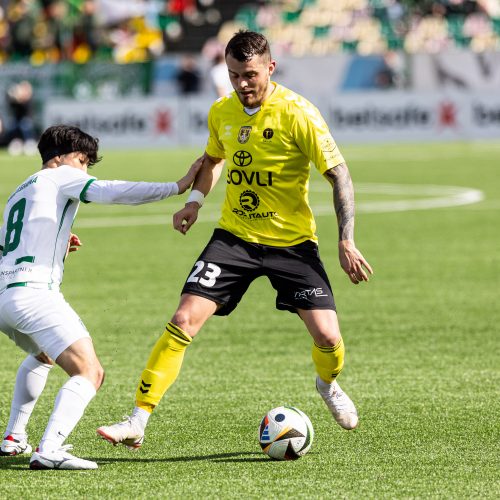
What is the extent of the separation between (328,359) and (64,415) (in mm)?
1628

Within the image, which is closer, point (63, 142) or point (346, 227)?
point (63, 142)

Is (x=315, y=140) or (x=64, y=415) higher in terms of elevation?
(x=315, y=140)

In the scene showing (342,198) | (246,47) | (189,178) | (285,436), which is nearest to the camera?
(285,436)

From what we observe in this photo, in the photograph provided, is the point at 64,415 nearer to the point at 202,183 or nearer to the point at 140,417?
the point at 140,417

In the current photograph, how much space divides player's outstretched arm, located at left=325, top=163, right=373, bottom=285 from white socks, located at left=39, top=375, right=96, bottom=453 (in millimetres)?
1568

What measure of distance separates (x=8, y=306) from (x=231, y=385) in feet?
8.14

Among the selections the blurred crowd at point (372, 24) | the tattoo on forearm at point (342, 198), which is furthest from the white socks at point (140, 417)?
the blurred crowd at point (372, 24)

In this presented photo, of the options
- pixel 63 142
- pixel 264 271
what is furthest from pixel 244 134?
pixel 63 142

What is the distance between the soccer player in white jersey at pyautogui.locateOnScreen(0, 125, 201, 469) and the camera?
237 inches

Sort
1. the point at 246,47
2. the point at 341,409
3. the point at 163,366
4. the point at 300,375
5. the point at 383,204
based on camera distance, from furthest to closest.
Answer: the point at 383,204 < the point at 300,375 < the point at 341,409 < the point at 246,47 < the point at 163,366

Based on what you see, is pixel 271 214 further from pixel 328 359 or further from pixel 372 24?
pixel 372 24

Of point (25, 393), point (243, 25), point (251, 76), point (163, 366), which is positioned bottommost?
point (243, 25)

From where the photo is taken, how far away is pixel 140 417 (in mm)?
6387

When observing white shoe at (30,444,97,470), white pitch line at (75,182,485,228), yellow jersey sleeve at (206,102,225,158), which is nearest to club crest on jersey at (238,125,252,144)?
yellow jersey sleeve at (206,102,225,158)
